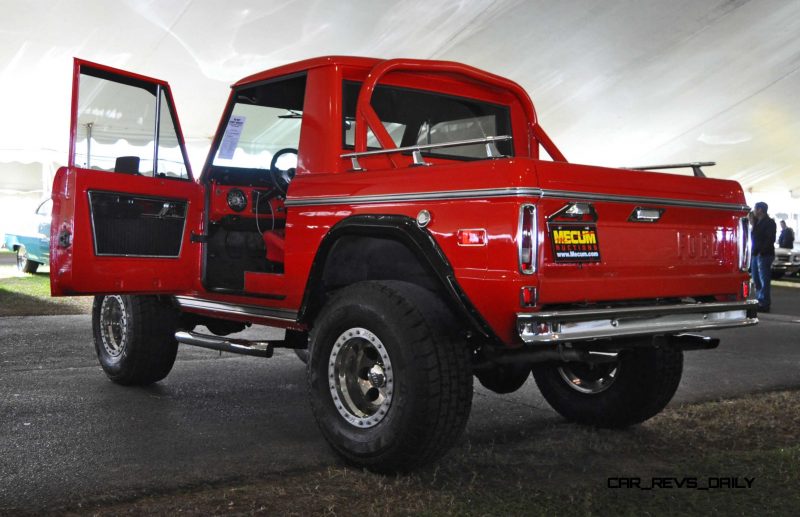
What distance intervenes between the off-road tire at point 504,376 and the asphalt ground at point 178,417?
320 millimetres

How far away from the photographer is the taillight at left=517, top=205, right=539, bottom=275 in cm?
362

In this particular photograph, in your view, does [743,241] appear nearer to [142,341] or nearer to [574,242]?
[574,242]

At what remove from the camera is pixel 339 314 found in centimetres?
413

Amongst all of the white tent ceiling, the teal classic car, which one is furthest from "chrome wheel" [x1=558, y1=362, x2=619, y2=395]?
the teal classic car

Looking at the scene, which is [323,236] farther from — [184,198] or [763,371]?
[763,371]

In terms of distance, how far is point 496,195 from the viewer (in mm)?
3680

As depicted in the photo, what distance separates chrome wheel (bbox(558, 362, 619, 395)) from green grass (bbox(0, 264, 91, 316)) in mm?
7682

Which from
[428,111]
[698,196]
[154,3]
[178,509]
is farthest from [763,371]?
[154,3]

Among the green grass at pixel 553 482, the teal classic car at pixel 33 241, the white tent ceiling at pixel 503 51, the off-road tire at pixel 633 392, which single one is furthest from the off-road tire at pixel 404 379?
the teal classic car at pixel 33 241

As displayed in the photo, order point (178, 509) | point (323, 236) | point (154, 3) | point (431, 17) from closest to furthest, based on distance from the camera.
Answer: point (178, 509) → point (323, 236) → point (154, 3) → point (431, 17)

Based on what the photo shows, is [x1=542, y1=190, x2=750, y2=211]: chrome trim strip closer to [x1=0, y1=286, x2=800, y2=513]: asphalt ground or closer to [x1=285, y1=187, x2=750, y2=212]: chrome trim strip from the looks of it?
[x1=285, y1=187, x2=750, y2=212]: chrome trim strip

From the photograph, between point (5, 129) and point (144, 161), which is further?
point (5, 129)

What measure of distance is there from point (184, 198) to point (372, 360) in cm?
207

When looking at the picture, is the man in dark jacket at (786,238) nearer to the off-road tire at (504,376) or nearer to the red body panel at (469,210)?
the red body panel at (469,210)
